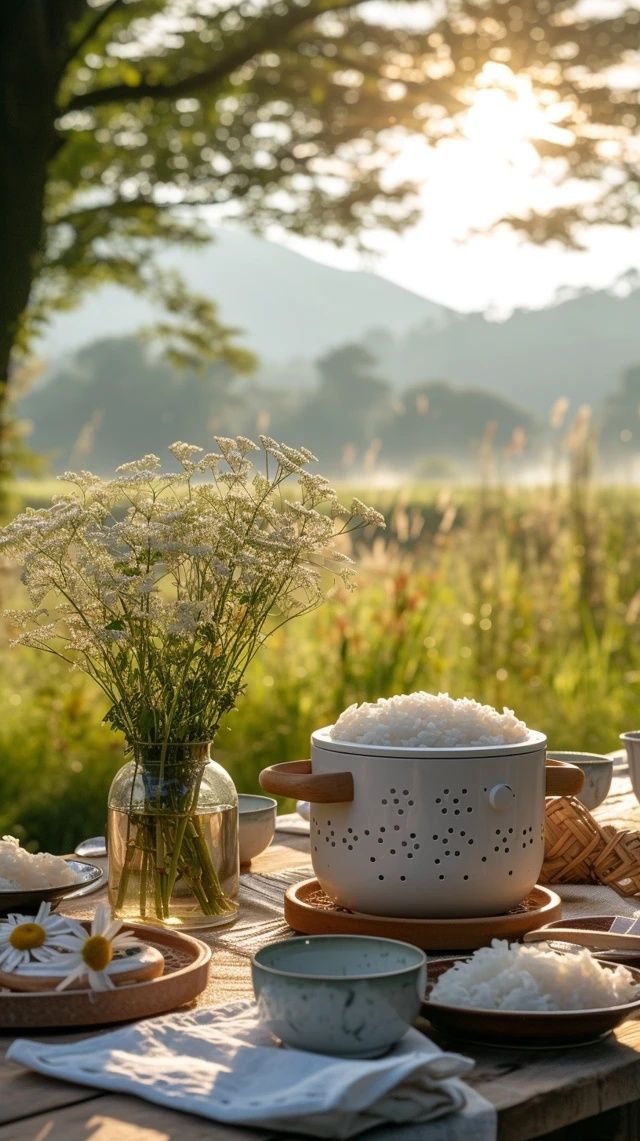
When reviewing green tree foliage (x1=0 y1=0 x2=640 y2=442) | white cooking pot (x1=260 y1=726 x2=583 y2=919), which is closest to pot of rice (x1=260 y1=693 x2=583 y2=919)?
white cooking pot (x1=260 y1=726 x2=583 y2=919)

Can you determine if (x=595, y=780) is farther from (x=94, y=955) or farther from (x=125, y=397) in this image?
(x=125, y=397)

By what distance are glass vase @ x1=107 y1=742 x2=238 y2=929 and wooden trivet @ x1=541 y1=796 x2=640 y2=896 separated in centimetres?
50

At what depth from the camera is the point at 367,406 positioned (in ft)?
123

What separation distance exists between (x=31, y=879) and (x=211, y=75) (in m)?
4.81

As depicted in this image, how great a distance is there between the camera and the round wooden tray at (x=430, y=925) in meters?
1.38

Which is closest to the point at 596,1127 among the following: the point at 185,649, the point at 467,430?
the point at 185,649

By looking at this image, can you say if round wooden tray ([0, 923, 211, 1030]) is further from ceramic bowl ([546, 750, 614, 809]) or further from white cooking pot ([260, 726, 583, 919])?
ceramic bowl ([546, 750, 614, 809])

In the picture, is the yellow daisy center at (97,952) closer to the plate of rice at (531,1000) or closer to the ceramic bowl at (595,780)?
the plate of rice at (531,1000)

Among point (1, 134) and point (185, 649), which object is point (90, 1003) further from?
point (1, 134)

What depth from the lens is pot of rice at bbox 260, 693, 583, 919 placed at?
1.36m

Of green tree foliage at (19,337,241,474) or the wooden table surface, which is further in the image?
green tree foliage at (19,337,241,474)

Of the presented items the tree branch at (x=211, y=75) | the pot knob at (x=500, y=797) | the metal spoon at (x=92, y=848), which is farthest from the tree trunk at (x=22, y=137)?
the pot knob at (x=500, y=797)

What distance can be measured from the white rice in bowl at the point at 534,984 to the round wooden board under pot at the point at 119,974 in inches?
10.1

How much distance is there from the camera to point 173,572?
1.43 metres
